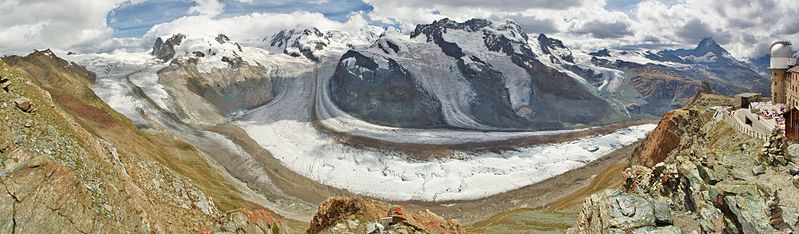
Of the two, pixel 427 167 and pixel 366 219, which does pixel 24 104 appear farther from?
pixel 427 167

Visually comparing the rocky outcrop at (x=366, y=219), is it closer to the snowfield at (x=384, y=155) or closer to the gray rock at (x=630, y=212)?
the gray rock at (x=630, y=212)

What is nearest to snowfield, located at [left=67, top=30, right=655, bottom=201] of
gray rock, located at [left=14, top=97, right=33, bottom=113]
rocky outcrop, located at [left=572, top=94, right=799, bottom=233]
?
rocky outcrop, located at [left=572, top=94, right=799, bottom=233]

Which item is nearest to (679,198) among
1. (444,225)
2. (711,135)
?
(444,225)

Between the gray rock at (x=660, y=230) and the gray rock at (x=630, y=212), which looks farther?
the gray rock at (x=630, y=212)

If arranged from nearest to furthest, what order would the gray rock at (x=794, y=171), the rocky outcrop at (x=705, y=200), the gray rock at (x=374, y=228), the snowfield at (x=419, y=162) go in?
1. the rocky outcrop at (x=705, y=200)
2. the gray rock at (x=794, y=171)
3. the gray rock at (x=374, y=228)
4. the snowfield at (x=419, y=162)

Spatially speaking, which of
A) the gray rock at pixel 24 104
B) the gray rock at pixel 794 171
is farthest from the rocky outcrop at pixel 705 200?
the gray rock at pixel 24 104
